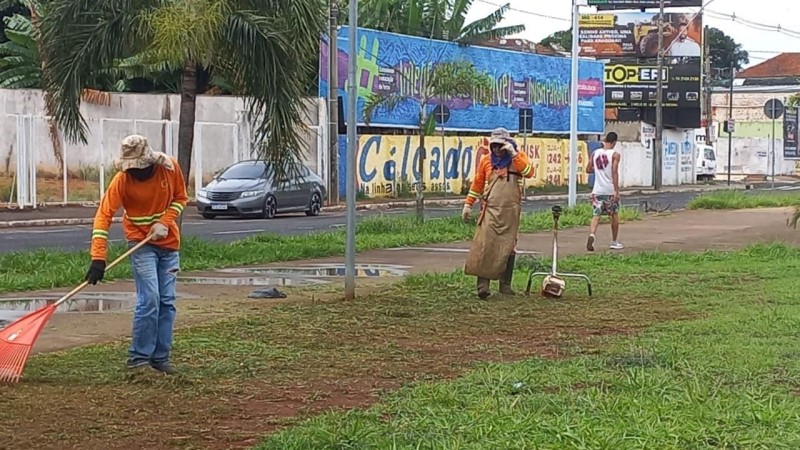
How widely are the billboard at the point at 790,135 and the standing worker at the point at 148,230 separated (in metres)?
41.5

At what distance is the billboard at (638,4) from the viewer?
2461 inches

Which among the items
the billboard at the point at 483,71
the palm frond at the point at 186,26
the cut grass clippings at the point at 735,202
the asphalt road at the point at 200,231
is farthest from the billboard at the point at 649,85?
the palm frond at the point at 186,26

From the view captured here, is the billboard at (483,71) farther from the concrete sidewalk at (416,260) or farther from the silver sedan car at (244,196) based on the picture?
the concrete sidewalk at (416,260)

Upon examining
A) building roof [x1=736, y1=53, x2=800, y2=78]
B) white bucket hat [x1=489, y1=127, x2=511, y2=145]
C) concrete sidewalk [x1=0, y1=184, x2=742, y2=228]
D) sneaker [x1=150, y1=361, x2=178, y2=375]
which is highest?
building roof [x1=736, y1=53, x2=800, y2=78]

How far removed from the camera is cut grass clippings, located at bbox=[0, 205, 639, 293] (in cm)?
1373

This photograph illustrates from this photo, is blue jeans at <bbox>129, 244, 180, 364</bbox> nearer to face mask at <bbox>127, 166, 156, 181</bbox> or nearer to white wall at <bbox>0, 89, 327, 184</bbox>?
face mask at <bbox>127, 166, 156, 181</bbox>

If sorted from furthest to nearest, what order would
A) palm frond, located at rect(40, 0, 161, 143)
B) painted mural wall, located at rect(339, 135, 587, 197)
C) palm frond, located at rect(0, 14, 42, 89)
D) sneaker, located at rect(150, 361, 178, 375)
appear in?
painted mural wall, located at rect(339, 135, 587, 197), palm frond, located at rect(0, 14, 42, 89), palm frond, located at rect(40, 0, 161, 143), sneaker, located at rect(150, 361, 178, 375)

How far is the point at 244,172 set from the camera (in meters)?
28.9

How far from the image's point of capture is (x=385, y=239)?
757 inches

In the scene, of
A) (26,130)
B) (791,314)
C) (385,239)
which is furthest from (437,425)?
(26,130)

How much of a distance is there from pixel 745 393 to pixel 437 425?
1862 mm

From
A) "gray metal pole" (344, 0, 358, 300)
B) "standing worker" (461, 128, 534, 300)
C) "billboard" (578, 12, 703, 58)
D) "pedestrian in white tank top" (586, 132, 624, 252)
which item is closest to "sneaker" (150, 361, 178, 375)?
"gray metal pole" (344, 0, 358, 300)

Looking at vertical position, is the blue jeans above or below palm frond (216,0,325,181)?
below

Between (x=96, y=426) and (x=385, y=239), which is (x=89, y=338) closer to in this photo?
(x=96, y=426)
